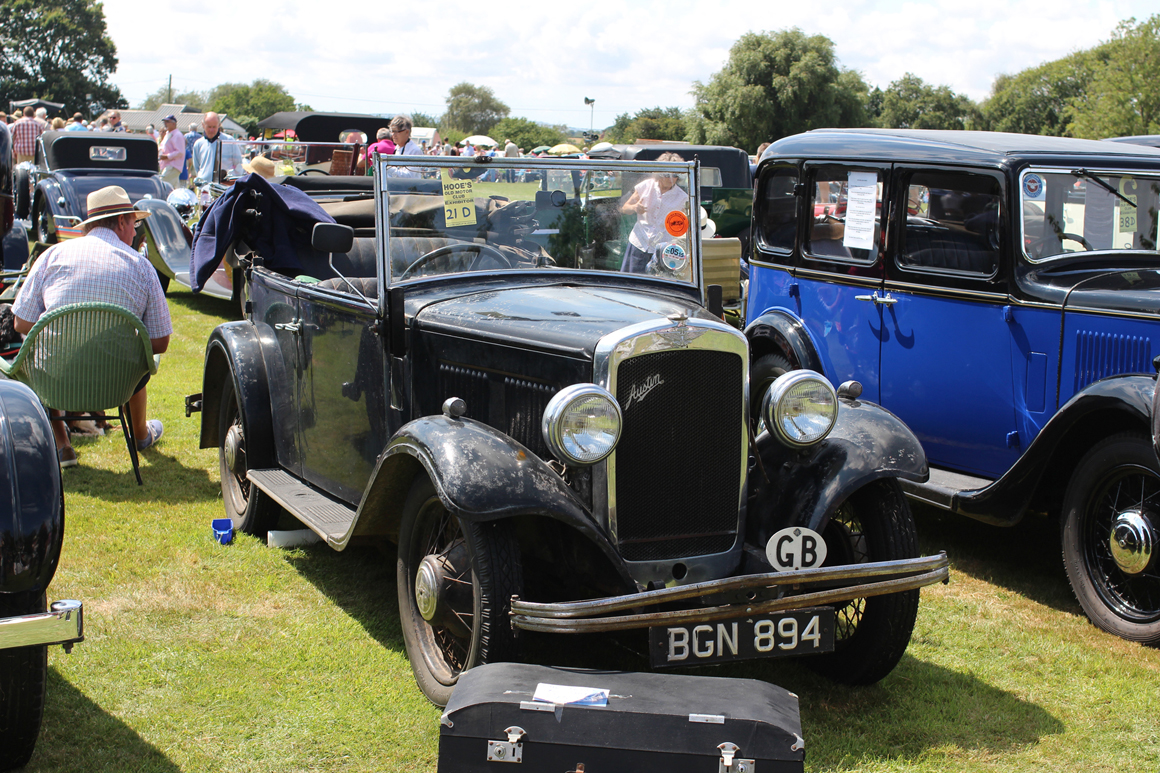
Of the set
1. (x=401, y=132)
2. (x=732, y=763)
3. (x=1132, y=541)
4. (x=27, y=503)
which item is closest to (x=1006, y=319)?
(x=1132, y=541)

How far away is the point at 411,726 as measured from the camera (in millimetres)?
3158

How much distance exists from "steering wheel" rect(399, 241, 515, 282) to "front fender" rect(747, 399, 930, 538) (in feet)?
4.23

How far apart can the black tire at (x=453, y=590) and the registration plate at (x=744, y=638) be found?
0.47 m

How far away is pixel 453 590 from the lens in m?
3.14

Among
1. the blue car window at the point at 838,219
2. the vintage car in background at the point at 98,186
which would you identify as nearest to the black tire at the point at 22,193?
the vintage car in background at the point at 98,186

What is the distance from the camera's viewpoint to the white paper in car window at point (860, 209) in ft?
17.7

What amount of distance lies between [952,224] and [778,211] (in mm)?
1431

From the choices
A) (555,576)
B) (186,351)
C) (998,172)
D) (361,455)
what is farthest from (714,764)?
(186,351)

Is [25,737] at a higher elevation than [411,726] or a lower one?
higher

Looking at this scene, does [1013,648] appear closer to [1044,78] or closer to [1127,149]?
[1127,149]

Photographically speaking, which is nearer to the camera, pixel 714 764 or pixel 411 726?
pixel 714 764

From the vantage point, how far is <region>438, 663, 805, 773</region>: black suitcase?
2.47m

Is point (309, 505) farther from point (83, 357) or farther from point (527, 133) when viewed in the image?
point (527, 133)

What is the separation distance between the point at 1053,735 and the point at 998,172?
Result: 2.65 metres
